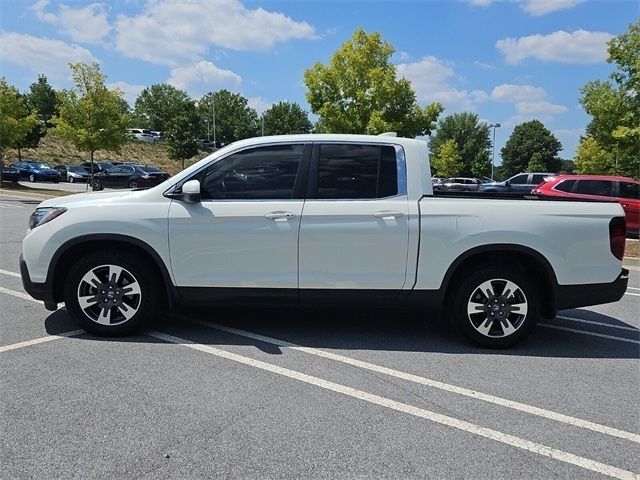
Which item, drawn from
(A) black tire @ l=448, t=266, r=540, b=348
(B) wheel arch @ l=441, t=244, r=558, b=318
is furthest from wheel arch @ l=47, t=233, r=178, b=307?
(A) black tire @ l=448, t=266, r=540, b=348

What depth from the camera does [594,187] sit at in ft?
46.3

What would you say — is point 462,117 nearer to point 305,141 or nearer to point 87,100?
point 87,100

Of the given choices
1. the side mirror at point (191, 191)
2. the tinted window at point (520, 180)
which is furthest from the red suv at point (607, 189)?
the side mirror at point (191, 191)

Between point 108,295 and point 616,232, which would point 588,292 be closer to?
point 616,232

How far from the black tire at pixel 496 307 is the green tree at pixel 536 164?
288 ft

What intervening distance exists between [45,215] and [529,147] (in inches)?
3782

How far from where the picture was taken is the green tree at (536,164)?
8500 cm

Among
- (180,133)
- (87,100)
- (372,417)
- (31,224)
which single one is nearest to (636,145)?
(372,417)

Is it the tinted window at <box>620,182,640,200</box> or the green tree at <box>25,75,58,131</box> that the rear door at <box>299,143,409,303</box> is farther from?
the green tree at <box>25,75,58,131</box>

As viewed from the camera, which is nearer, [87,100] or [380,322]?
[380,322]

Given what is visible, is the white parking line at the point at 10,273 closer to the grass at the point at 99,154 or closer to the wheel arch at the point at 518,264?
the wheel arch at the point at 518,264

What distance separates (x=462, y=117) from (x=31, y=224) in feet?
311

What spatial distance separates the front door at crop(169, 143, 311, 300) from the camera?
4.42m

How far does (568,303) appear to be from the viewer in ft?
14.6
